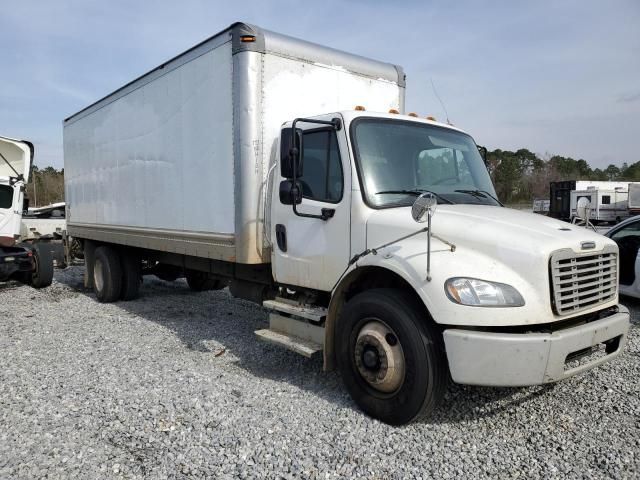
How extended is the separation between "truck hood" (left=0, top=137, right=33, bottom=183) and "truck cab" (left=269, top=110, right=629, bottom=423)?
9546 mm

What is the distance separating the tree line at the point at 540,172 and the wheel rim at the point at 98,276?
148ft

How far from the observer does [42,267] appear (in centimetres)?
1053

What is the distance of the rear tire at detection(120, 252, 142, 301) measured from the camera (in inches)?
347

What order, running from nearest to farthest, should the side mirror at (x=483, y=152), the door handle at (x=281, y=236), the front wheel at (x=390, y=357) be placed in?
the front wheel at (x=390, y=357)
the door handle at (x=281, y=236)
the side mirror at (x=483, y=152)

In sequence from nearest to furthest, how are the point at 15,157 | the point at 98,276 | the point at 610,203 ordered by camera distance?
the point at 98,276 → the point at 15,157 → the point at 610,203

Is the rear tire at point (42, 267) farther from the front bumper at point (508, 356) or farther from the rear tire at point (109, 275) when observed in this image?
the front bumper at point (508, 356)

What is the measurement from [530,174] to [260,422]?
6564cm

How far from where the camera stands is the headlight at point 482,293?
10.8 ft

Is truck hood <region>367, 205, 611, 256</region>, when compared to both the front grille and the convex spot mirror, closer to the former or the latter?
the front grille

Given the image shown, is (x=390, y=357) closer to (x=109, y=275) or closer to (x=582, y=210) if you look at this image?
(x=582, y=210)

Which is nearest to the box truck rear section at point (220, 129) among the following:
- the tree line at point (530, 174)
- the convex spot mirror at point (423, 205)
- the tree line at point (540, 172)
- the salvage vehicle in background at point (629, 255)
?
the convex spot mirror at point (423, 205)

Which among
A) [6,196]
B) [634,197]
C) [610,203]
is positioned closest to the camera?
[6,196]

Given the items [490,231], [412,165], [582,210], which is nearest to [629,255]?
[582,210]

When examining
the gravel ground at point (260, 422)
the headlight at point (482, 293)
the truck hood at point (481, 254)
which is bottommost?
the gravel ground at point (260, 422)
